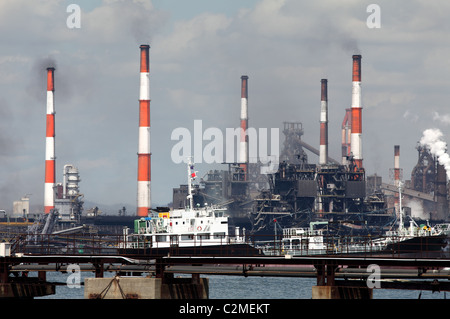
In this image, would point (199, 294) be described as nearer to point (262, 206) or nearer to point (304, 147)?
point (262, 206)

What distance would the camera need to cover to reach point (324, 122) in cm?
15750

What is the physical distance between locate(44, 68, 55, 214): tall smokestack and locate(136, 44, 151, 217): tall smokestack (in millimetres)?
17403

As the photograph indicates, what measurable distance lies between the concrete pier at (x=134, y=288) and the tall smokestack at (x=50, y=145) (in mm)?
93595

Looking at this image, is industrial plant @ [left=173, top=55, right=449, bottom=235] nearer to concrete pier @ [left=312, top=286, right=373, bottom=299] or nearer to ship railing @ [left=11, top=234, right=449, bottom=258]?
ship railing @ [left=11, top=234, right=449, bottom=258]

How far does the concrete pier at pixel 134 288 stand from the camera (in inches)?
1487

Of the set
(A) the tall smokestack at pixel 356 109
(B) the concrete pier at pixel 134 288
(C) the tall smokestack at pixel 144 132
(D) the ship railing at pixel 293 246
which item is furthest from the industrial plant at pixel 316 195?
(B) the concrete pier at pixel 134 288

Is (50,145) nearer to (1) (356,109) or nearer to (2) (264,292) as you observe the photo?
(1) (356,109)

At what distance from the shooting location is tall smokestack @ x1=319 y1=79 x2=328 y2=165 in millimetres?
156625

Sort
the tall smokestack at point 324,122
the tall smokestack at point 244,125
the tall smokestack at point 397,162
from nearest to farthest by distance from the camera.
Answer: the tall smokestack at point 324,122, the tall smokestack at point 244,125, the tall smokestack at point 397,162

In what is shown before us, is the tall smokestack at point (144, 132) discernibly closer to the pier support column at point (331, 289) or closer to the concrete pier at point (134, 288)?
the concrete pier at point (134, 288)

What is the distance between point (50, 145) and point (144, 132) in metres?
19.5
